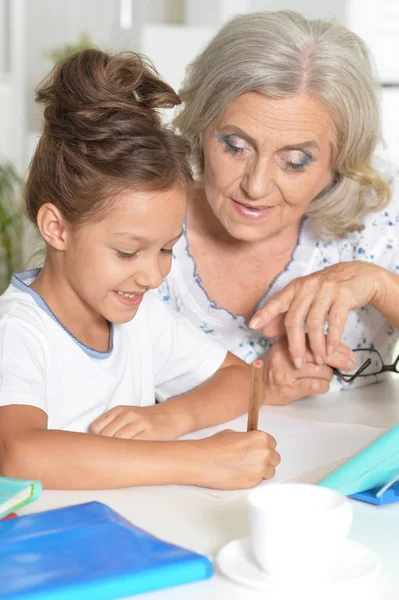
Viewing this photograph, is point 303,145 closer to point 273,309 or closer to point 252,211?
point 252,211

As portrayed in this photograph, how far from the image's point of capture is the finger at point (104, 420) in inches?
53.8

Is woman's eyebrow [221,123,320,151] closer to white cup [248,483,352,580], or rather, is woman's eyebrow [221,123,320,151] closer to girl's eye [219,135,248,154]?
girl's eye [219,135,248,154]

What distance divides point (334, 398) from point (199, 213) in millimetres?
523

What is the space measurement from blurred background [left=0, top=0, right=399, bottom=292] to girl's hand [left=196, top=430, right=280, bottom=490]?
2.05m

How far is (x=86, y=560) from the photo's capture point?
83cm

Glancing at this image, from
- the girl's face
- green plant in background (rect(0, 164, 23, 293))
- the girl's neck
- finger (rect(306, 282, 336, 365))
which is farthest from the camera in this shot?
green plant in background (rect(0, 164, 23, 293))

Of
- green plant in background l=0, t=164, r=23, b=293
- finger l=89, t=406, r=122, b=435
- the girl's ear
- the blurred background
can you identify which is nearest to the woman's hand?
finger l=89, t=406, r=122, b=435

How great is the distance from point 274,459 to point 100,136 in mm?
527

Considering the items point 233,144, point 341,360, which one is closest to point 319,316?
point 341,360

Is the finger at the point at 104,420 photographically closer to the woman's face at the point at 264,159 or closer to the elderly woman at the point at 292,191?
the elderly woman at the point at 292,191

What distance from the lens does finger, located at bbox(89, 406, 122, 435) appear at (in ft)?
4.48

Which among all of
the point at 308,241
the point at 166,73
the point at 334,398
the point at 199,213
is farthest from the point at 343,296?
the point at 166,73

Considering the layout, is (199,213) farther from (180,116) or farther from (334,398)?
(334,398)

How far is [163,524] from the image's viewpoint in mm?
1013
